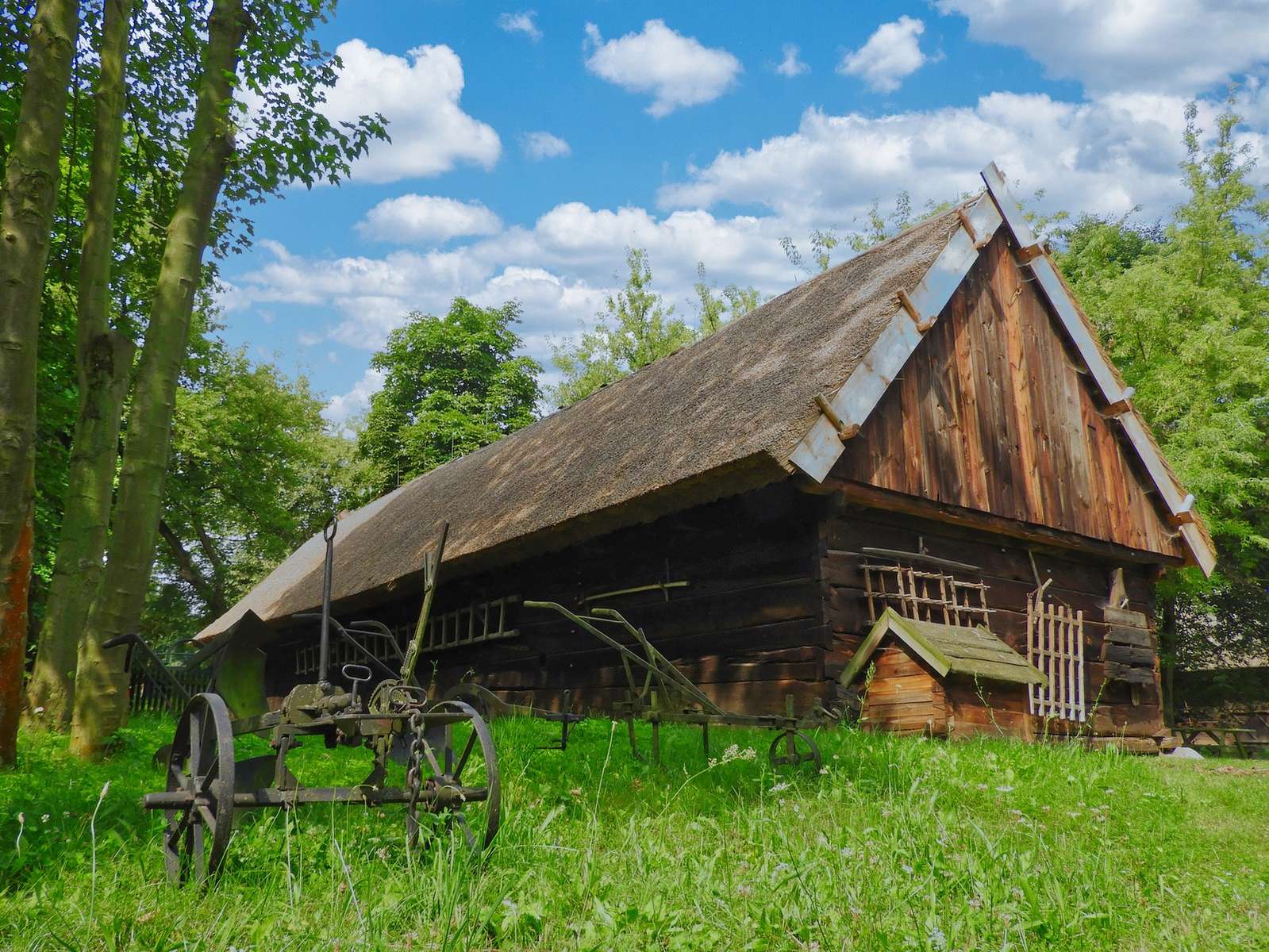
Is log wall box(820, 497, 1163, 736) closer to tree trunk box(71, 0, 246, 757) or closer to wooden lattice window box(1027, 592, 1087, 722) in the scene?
wooden lattice window box(1027, 592, 1087, 722)

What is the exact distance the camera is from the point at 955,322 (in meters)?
9.70

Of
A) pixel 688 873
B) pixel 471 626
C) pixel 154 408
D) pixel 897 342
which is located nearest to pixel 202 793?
pixel 688 873

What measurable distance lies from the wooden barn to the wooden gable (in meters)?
0.03

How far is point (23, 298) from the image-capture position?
5590mm

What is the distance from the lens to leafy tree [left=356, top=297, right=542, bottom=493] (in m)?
30.5

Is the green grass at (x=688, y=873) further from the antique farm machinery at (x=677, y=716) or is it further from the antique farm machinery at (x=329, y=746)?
the antique farm machinery at (x=677, y=716)

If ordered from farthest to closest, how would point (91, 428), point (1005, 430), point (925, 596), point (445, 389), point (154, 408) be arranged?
point (445, 389)
point (1005, 430)
point (925, 596)
point (91, 428)
point (154, 408)

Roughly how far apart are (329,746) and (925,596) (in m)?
6.15

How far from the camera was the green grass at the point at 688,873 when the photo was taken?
9.92 feet

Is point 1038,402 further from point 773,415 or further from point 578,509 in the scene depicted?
point 578,509

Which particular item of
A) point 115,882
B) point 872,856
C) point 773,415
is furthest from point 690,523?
point 115,882

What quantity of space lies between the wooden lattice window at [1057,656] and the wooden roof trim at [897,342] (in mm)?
3061

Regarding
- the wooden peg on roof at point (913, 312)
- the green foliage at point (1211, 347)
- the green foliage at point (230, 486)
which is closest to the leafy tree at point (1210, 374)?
the green foliage at point (1211, 347)

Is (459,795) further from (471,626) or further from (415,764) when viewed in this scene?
(471,626)
